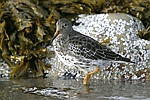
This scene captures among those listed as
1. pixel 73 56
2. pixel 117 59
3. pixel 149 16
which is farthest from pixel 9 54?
pixel 149 16

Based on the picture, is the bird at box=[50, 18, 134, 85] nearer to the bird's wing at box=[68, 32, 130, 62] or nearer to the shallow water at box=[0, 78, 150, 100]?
the bird's wing at box=[68, 32, 130, 62]

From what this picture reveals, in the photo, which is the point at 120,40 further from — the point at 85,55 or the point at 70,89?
the point at 70,89

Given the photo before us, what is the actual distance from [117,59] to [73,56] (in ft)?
1.84

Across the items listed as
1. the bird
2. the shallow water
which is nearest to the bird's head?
the bird

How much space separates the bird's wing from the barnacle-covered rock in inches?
26.2

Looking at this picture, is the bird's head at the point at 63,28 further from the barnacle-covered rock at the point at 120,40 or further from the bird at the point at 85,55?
the barnacle-covered rock at the point at 120,40

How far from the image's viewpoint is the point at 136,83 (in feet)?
19.4

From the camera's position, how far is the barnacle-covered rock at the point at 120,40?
6.40m

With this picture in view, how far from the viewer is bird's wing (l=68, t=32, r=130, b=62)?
226 inches

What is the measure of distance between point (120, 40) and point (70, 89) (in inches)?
62.1

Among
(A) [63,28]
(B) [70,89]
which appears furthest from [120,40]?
(B) [70,89]

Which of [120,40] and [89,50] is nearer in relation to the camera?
[89,50]

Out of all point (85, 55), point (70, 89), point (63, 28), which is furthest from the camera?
point (63, 28)

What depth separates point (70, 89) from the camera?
5422mm
